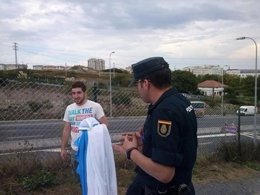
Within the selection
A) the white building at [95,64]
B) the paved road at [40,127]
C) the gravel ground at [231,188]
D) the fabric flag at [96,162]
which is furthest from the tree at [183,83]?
the white building at [95,64]

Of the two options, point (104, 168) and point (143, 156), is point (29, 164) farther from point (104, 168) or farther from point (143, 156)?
point (143, 156)

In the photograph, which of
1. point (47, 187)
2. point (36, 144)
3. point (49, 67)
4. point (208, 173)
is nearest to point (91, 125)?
point (47, 187)

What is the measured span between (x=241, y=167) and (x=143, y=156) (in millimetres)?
6461

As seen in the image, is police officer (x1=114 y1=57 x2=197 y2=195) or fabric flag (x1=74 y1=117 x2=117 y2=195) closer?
police officer (x1=114 y1=57 x2=197 y2=195)

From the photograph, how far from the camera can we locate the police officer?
8.29 feet

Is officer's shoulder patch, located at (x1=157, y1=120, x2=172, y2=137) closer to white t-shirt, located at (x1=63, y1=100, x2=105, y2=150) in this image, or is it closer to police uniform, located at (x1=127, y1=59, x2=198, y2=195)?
police uniform, located at (x1=127, y1=59, x2=198, y2=195)

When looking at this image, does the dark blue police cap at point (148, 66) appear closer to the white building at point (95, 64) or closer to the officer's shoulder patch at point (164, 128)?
the officer's shoulder patch at point (164, 128)

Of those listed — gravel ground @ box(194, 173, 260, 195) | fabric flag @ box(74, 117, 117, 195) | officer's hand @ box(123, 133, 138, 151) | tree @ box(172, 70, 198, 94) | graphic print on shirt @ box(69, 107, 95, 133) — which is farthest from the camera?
tree @ box(172, 70, 198, 94)

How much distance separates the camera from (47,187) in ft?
19.5

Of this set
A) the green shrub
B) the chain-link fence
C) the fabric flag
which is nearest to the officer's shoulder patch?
the fabric flag

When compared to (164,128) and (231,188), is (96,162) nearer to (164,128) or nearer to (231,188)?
(164,128)

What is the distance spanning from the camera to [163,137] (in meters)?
2.51

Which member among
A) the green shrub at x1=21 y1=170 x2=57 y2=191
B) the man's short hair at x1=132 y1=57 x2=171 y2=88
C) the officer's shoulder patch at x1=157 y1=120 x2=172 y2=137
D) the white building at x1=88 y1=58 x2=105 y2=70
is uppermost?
A: the white building at x1=88 y1=58 x2=105 y2=70

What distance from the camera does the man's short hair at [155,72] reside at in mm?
2643
